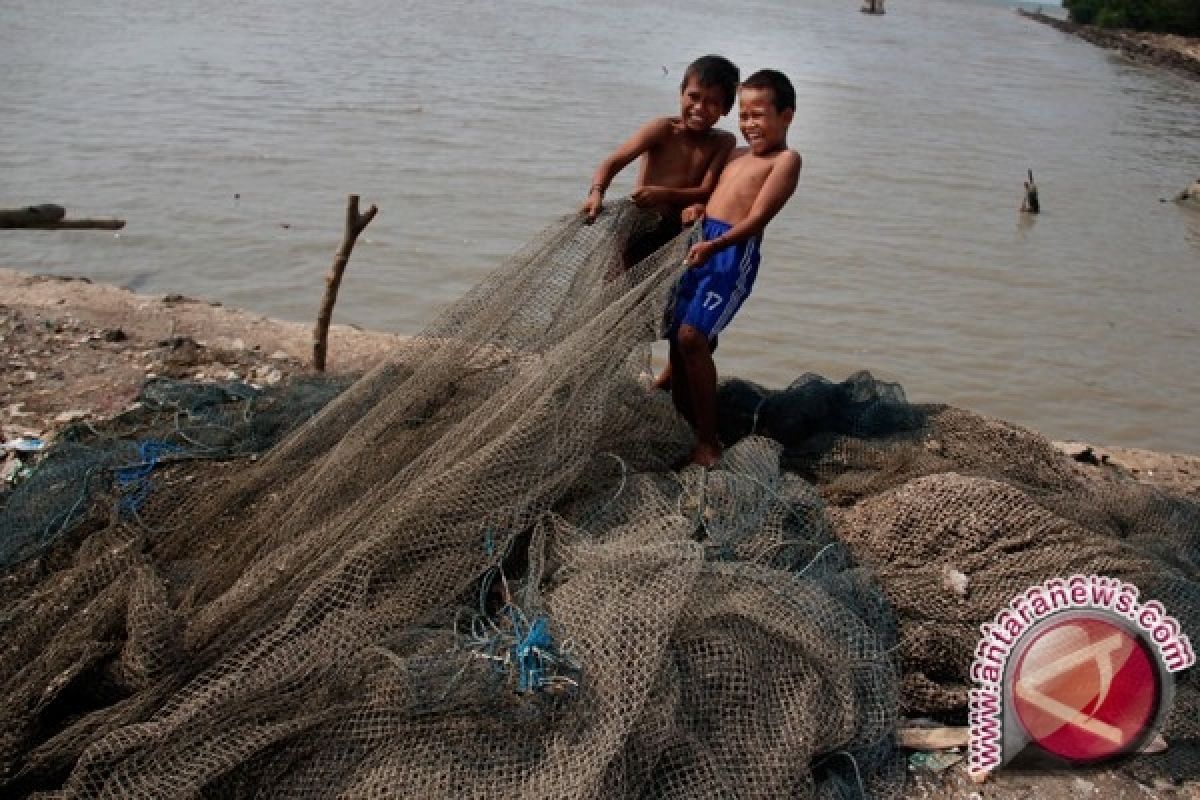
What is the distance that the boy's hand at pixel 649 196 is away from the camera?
3525 mm

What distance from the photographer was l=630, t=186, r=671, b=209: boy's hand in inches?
139

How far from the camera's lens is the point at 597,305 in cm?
Answer: 323

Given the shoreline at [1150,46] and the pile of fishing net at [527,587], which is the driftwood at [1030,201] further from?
the shoreline at [1150,46]

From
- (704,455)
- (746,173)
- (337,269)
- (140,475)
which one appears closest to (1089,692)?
(704,455)

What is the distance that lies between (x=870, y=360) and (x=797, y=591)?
4907 mm

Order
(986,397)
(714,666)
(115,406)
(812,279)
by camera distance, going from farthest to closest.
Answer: (812,279) → (986,397) → (115,406) → (714,666)

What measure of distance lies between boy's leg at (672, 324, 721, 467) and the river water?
3.46 m

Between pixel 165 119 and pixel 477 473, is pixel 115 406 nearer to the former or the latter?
pixel 477 473

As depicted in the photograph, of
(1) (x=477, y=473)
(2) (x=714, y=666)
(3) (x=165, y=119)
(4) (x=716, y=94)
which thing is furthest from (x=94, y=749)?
(3) (x=165, y=119)

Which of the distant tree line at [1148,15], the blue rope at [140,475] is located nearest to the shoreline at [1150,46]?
the distant tree line at [1148,15]

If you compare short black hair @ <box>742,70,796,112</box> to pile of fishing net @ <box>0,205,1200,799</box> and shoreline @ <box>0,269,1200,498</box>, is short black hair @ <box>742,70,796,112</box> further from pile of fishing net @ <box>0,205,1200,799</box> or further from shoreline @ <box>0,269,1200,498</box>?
shoreline @ <box>0,269,1200,498</box>

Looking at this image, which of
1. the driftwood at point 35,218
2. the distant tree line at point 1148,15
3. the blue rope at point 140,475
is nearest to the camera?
the blue rope at point 140,475

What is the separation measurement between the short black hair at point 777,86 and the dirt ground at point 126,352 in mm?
2704

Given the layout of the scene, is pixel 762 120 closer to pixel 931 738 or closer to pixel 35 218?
pixel 931 738
